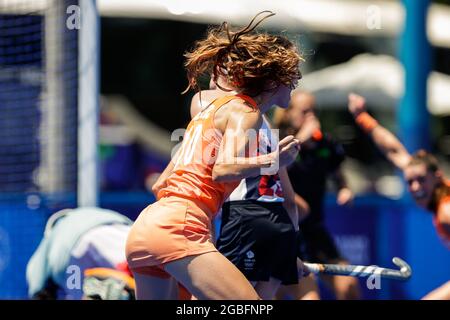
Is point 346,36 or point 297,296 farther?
point 346,36

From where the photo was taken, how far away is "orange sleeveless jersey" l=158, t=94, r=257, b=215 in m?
4.75

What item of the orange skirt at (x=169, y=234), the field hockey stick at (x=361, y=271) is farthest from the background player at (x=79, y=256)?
the orange skirt at (x=169, y=234)

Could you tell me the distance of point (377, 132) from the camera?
25.6 feet

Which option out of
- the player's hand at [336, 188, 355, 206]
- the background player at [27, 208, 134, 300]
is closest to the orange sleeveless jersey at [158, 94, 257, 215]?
the background player at [27, 208, 134, 300]

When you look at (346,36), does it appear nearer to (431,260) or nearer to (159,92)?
(159,92)

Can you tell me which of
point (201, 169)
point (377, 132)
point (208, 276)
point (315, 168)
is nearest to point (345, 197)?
point (315, 168)

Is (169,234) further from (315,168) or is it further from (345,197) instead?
(345,197)

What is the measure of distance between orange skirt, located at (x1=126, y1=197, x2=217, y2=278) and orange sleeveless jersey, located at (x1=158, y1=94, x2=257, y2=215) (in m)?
0.05

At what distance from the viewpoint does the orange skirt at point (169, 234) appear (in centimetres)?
461

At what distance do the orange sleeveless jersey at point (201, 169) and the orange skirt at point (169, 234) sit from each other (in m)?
0.05

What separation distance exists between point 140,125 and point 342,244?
927 cm

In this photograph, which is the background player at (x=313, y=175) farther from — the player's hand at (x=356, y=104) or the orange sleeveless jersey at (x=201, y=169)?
the orange sleeveless jersey at (x=201, y=169)

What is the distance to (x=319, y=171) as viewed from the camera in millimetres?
7934
